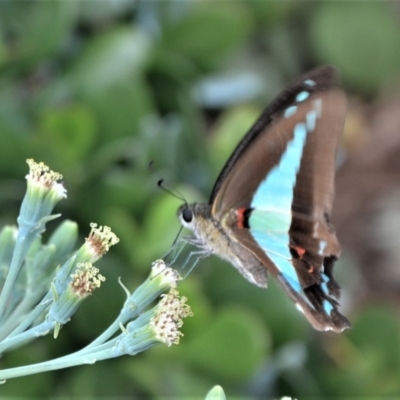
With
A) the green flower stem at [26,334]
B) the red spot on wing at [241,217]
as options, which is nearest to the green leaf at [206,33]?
the red spot on wing at [241,217]

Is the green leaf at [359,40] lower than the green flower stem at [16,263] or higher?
higher

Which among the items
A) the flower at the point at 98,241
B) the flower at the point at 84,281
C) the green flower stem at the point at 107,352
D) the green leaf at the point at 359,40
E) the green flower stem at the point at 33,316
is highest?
the green leaf at the point at 359,40

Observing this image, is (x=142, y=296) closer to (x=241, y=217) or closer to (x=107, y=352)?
(x=107, y=352)

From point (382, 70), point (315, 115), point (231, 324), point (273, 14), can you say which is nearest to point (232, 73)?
point (273, 14)

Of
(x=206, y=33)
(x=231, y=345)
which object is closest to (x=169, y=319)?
(x=231, y=345)

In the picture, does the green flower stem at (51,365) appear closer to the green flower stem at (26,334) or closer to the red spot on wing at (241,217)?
the green flower stem at (26,334)

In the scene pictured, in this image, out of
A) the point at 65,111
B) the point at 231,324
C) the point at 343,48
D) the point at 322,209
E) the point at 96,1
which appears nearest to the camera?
the point at 322,209

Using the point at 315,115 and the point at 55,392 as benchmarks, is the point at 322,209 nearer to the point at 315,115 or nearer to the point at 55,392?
the point at 315,115
